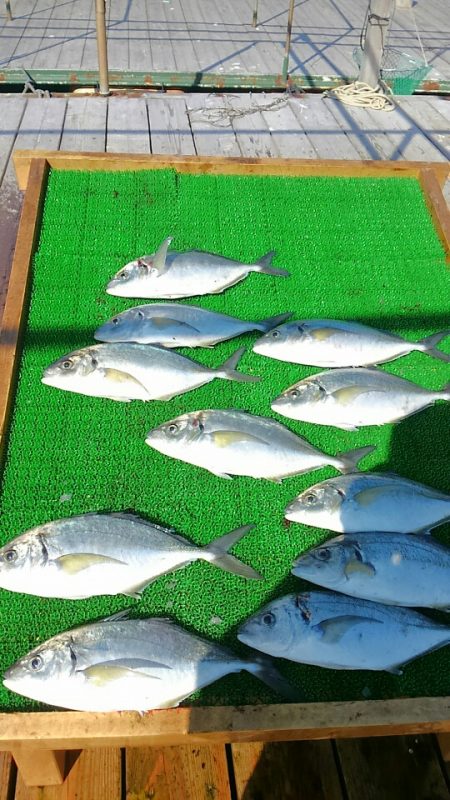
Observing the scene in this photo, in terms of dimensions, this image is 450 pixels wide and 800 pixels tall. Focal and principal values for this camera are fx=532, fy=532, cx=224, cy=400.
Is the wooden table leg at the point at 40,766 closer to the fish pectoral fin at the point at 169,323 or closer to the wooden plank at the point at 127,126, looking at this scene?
the fish pectoral fin at the point at 169,323

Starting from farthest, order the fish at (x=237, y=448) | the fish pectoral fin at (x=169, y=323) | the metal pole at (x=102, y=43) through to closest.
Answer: the metal pole at (x=102, y=43)
the fish pectoral fin at (x=169, y=323)
the fish at (x=237, y=448)

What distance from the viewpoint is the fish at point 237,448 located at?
217cm

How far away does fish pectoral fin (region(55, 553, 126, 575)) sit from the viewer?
1824 mm

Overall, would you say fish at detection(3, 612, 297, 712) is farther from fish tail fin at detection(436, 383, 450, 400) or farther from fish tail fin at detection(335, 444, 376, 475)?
fish tail fin at detection(436, 383, 450, 400)

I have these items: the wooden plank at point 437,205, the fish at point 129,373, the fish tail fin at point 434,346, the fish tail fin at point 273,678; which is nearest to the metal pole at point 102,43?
the wooden plank at point 437,205

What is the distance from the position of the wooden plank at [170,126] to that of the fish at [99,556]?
3602 millimetres

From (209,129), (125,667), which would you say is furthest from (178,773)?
(209,129)

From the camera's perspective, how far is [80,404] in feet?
7.78

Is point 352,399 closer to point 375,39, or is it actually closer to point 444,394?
point 444,394

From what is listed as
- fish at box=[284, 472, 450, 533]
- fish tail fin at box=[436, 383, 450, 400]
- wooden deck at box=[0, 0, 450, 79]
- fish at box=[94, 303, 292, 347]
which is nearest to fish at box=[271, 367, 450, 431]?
fish tail fin at box=[436, 383, 450, 400]

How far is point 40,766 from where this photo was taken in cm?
186

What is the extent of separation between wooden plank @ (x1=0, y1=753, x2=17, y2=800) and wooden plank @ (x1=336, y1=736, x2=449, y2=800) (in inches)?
50.8

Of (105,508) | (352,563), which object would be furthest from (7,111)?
(352,563)

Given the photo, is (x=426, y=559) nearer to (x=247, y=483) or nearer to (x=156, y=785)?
(x=247, y=483)
